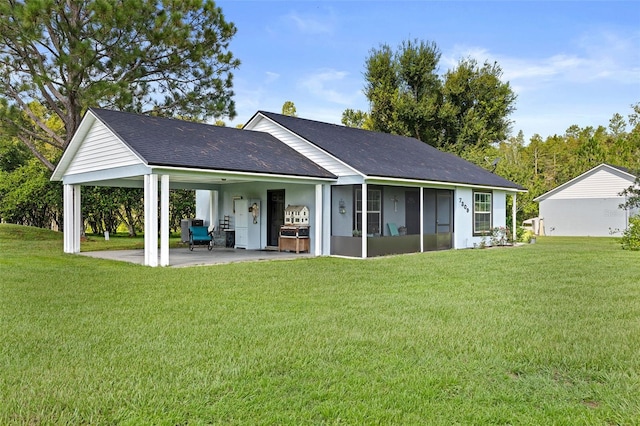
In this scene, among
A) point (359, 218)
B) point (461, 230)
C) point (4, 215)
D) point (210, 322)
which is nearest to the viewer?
point (210, 322)

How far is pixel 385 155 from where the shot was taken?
17.1 metres

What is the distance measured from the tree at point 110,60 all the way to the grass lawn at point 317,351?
38.1 feet

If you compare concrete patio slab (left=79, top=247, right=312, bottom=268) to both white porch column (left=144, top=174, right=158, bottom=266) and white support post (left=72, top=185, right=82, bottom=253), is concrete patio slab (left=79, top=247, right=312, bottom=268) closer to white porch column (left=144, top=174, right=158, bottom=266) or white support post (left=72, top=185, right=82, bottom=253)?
white support post (left=72, top=185, right=82, bottom=253)

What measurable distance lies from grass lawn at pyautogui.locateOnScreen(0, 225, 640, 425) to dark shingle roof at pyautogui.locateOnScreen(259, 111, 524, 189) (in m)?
6.43

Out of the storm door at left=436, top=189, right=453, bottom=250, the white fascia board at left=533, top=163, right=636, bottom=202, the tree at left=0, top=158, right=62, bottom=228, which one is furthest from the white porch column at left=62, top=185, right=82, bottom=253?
the white fascia board at left=533, top=163, right=636, bottom=202

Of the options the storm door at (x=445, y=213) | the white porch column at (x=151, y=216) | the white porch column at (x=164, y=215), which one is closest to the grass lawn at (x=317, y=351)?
the white porch column at (x=164, y=215)

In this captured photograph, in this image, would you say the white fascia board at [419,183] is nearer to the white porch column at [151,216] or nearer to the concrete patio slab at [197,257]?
the concrete patio slab at [197,257]

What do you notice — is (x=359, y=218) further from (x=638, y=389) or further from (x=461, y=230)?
(x=638, y=389)

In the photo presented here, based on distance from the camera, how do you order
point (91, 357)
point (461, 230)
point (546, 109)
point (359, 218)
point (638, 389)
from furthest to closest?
point (546, 109), point (461, 230), point (359, 218), point (91, 357), point (638, 389)

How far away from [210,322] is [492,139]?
1261 inches

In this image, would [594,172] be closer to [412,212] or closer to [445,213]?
[445,213]

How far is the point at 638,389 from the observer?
3.89 metres

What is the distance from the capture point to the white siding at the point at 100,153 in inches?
478

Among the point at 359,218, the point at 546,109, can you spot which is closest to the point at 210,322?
the point at 359,218
